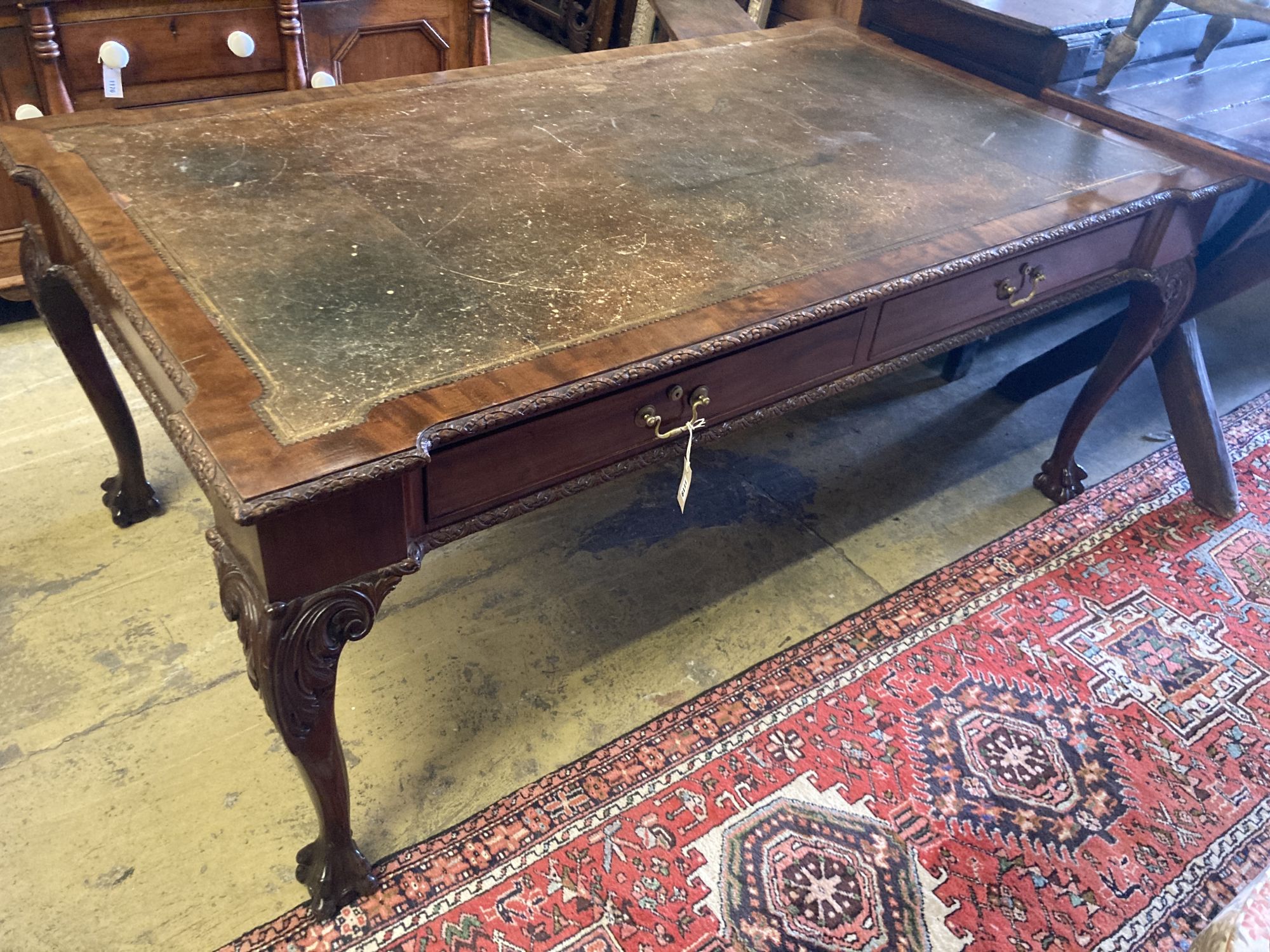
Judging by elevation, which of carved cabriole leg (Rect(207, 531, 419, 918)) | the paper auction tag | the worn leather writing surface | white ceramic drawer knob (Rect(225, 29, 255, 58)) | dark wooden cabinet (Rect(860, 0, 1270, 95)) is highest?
dark wooden cabinet (Rect(860, 0, 1270, 95))

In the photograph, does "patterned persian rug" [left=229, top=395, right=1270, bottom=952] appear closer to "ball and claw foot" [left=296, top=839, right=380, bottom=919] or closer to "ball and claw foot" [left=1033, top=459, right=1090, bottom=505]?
"ball and claw foot" [left=296, top=839, right=380, bottom=919]

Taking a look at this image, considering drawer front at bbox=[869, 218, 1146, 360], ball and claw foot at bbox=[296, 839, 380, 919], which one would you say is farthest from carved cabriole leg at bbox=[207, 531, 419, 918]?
drawer front at bbox=[869, 218, 1146, 360]

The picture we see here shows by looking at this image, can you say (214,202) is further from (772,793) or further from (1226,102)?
(1226,102)

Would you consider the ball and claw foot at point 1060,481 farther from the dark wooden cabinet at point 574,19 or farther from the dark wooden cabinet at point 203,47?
the dark wooden cabinet at point 574,19

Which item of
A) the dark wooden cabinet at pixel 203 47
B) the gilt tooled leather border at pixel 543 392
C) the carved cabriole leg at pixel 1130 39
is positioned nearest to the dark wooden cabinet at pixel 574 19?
the dark wooden cabinet at pixel 203 47

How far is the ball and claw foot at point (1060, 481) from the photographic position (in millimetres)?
2494

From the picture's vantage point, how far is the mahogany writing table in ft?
3.92

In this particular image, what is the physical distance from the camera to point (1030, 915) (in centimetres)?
160

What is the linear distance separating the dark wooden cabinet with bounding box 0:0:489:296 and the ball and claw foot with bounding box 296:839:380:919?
180cm

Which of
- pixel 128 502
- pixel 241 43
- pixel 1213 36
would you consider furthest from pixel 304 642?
pixel 1213 36

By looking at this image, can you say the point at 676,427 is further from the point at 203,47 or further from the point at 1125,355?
the point at 203,47

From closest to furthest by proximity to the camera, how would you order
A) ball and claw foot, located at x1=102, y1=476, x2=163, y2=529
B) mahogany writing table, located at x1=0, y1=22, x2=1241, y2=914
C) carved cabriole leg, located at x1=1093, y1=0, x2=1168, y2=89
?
mahogany writing table, located at x1=0, y1=22, x2=1241, y2=914 → ball and claw foot, located at x1=102, y1=476, x2=163, y2=529 → carved cabriole leg, located at x1=1093, y1=0, x2=1168, y2=89

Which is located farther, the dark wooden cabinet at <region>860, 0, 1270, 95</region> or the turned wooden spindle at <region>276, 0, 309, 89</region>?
the turned wooden spindle at <region>276, 0, 309, 89</region>

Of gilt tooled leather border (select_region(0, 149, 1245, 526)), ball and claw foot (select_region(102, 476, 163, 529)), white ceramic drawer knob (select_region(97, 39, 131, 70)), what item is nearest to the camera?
gilt tooled leather border (select_region(0, 149, 1245, 526))
